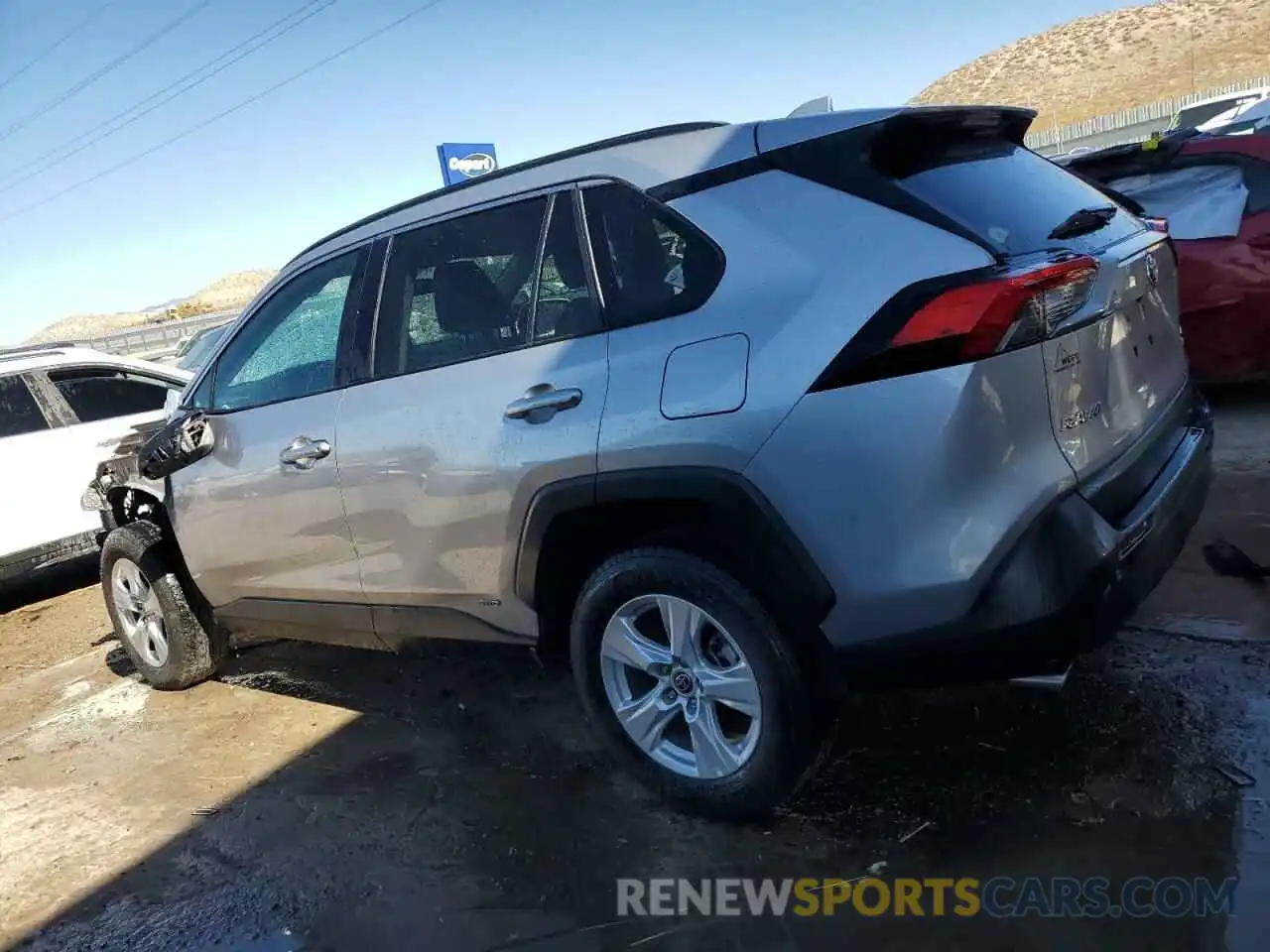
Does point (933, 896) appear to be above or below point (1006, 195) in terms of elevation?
below

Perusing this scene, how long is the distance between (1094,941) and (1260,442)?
13.1ft

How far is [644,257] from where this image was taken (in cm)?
275

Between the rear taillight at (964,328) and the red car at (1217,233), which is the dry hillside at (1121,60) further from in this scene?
the rear taillight at (964,328)

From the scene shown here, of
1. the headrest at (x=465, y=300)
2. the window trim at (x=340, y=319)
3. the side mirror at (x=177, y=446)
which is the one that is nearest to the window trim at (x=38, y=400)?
the side mirror at (x=177, y=446)

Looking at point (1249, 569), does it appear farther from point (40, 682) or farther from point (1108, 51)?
point (1108, 51)

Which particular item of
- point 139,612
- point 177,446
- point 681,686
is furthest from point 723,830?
point 139,612

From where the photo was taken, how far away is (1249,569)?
3795 mm

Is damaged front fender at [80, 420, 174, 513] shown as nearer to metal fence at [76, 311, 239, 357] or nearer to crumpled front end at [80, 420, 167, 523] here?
crumpled front end at [80, 420, 167, 523]

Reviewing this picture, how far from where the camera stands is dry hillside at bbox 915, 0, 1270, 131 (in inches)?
2154

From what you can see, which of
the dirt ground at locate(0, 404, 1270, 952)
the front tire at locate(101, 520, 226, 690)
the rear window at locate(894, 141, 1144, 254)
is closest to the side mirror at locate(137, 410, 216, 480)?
the front tire at locate(101, 520, 226, 690)

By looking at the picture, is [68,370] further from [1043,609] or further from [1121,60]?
[1121,60]

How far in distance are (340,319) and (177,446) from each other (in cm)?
106

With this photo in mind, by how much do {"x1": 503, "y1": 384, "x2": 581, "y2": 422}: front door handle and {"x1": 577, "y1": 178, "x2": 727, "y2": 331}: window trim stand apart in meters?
0.22

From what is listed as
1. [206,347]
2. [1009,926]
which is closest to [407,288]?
[1009,926]
